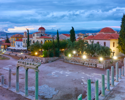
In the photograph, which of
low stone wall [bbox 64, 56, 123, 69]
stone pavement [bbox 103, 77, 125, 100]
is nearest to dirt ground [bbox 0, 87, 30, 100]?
stone pavement [bbox 103, 77, 125, 100]

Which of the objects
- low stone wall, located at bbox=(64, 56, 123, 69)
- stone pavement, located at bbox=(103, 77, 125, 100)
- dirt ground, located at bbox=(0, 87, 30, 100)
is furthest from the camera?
low stone wall, located at bbox=(64, 56, 123, 69)

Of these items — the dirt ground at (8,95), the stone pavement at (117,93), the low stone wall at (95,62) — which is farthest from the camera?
the low stone wall at (95,62)

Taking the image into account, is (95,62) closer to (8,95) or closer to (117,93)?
(117,93)

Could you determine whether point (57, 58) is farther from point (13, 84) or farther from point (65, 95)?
point (65, 95)

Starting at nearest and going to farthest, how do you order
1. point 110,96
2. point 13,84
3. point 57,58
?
1. point 110,96
2. point 13,84
3. point 57,58

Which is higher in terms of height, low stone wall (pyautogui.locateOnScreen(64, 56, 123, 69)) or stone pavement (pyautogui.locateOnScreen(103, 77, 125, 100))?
low stone wall (pyautogui.locateOnScreen(64, 56, 123, 69))

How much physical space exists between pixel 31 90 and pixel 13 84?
291cm

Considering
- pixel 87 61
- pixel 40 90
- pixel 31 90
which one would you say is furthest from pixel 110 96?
pixel 87 61

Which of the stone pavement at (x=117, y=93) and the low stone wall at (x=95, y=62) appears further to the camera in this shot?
the low stone wall at (x=95, y=62)

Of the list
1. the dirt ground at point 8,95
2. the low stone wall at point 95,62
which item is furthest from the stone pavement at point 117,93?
the low stone wall at point 95,62

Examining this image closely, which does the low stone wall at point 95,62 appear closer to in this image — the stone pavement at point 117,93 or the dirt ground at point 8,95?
the stone pavement at point 117,93

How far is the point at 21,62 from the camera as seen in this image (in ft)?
38.5

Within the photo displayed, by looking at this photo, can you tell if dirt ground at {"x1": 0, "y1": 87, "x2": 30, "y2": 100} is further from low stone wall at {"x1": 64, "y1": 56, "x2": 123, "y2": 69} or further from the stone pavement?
low stone wall at {"x1": 64, "y1": 56, "x2": 123, "y2": 69}

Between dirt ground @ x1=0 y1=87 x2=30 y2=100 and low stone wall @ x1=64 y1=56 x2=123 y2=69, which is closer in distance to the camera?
dirt ground @ x1=0 y1=87 x2=30 y2=100
